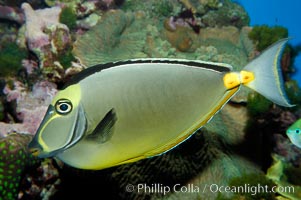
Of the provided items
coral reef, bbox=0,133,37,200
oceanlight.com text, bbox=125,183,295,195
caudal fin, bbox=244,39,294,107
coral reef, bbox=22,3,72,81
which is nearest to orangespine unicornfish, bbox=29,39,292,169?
caudal fin, bbox=244,39,294,107

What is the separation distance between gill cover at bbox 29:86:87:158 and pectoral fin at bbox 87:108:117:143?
2.2 inches

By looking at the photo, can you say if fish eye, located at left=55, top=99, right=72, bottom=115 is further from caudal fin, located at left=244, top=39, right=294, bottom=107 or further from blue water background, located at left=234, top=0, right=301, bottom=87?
blue water background, located at left=234, top=0, right=301, bottom=87

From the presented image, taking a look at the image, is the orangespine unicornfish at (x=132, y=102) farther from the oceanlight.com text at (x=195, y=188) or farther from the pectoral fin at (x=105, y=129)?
the oceanlight.com text at (x=195, y=188)

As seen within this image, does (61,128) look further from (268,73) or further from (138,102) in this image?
(268,73)

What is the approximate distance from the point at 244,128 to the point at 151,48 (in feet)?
6.09

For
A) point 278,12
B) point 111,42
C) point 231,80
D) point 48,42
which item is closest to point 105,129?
point 231,80

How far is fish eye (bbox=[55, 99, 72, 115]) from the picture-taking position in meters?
1.23

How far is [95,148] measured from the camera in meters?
1.27

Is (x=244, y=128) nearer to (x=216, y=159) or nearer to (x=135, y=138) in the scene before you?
(x=216, y=159)

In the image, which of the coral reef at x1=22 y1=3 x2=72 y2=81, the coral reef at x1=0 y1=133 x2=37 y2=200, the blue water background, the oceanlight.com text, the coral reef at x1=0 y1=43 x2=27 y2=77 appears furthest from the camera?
the blue water background

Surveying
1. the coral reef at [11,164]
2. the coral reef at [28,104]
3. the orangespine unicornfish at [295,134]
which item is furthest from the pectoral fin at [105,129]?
the orangespine unicornfish at [295,134]

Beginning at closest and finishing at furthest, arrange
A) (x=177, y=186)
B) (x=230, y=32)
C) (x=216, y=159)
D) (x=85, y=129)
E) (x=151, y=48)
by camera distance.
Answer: (x=85, y=129) < (x=177, y=186) < (x=216, y=159) < (x=151, y=48) < (x=230, y=32)

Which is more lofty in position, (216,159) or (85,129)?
(85,129)

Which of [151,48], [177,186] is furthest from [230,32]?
[177,186]
